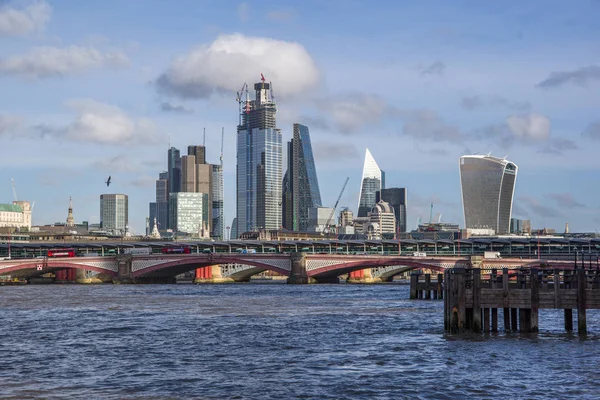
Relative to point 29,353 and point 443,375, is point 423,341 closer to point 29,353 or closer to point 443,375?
point 443,375

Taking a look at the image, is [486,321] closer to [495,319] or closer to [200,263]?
[495,319]

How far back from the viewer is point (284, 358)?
55.0 m

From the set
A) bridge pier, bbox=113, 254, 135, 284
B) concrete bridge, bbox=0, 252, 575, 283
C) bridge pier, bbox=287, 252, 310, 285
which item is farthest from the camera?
bridge pier, bbox=113, 254, 135, 284

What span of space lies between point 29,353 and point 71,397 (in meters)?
17.5

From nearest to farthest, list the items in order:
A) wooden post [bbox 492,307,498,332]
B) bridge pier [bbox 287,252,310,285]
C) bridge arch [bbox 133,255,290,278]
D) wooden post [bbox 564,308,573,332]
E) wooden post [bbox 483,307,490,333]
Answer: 1. wooden post [bbox 564,308,573,332]
2. wooden post [bbox 483,307,490,333]
3. wooden post [bbox 492,307,498,332]
4. bridge arch [bbox 133,255,290,278]
5. bridge pier [bbox 287,252,310,285]

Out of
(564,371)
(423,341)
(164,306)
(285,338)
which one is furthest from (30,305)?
(564,371)

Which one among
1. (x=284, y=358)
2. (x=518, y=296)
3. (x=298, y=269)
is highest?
(x=518, y=296)

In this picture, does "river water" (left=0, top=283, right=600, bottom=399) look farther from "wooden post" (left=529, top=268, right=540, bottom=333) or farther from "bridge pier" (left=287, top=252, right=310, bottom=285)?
"bridge pier" (left=287, top=252, right=310, bottom=285)

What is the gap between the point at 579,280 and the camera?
194 ft

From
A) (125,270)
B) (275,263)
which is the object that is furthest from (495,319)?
(125,270)

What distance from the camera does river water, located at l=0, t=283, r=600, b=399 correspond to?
43.8m

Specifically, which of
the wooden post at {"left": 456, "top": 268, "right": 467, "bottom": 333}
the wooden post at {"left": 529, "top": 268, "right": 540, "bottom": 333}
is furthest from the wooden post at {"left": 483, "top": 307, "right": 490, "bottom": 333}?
the wooden post at {"left": 529, "top": 268, "right": 540, "bottom": 333}

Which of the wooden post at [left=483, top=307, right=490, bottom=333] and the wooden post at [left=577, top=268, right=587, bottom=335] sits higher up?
the wooden post at [left=577, top=268, right=587, bottom=335]

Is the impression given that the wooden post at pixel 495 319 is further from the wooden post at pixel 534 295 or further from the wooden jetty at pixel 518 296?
the wooden post at pixel 534 295
